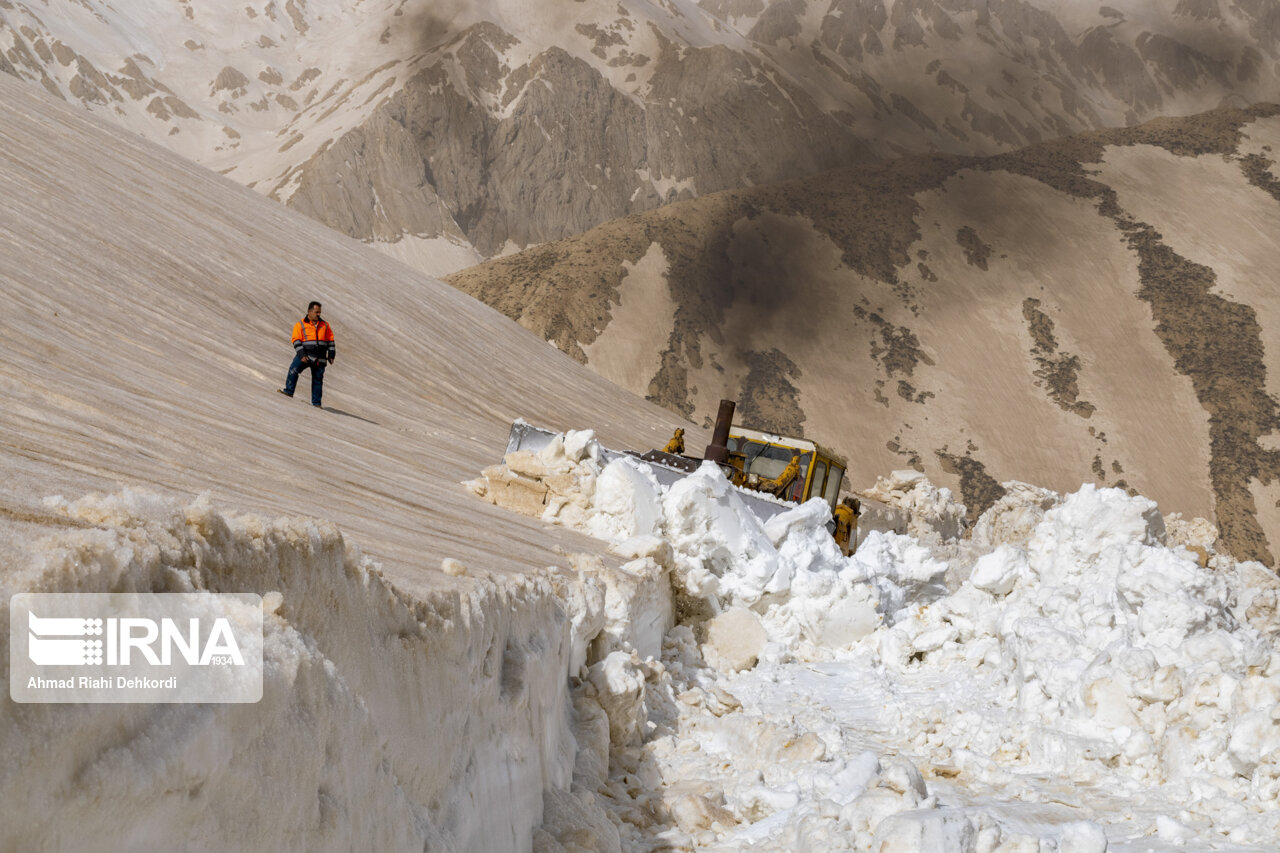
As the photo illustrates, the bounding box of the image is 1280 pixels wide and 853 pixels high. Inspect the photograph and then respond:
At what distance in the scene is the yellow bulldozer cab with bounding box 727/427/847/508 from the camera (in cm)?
1087

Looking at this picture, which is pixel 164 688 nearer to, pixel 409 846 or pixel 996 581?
pixel 409 846

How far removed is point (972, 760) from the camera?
5406 mm

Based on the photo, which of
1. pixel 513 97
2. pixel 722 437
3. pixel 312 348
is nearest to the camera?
pixel 312 348

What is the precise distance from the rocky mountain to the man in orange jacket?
4071cm

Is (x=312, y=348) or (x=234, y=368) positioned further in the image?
(x=234, y=368)

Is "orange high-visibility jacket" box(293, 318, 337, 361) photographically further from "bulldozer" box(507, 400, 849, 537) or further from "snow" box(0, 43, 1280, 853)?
"bulldozer" box(507, 400, 849, 537)

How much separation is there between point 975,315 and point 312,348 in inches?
1279

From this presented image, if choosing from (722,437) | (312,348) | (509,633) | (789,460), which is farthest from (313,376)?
(509,633)

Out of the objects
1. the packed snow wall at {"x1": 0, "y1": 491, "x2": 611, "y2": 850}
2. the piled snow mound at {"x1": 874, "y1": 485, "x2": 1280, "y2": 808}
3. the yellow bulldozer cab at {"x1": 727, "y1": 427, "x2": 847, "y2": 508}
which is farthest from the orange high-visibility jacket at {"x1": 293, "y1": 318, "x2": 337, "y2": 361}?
the packed snow wall at {"x1": 0, "y1": 491, "x2": 611, "y2": 850}

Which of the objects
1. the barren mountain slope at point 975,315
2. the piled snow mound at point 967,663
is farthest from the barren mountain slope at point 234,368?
the barren mountain slope at point 975,315

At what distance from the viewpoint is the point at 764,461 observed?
36.8 feet

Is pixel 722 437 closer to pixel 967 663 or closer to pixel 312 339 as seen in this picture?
pixel 312 339

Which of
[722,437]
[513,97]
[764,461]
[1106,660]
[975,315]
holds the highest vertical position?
[513,97]

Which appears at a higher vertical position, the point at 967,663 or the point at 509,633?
the point at 509,633
